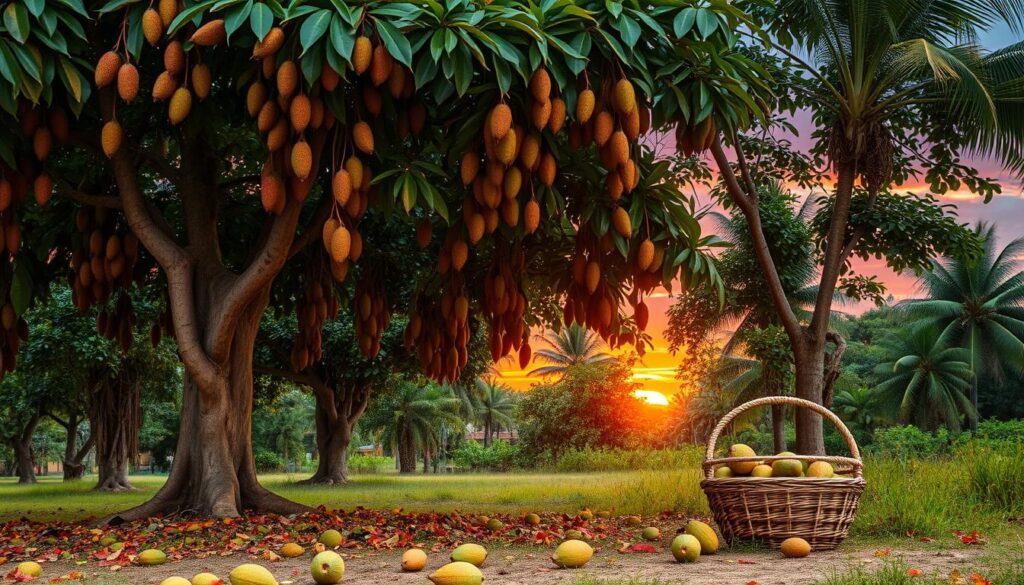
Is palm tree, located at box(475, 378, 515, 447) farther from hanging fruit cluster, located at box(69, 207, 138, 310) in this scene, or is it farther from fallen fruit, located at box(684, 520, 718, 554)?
fallen fruit, located at box(684, 520, 718, 554)

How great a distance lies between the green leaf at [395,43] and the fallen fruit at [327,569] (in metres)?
2.80

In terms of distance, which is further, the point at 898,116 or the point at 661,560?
the point at 898,116

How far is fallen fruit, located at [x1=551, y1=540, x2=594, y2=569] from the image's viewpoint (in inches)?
203

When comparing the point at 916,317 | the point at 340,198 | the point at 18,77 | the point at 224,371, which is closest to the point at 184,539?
the point at 224,371

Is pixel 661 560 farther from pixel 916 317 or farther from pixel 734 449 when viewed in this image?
pixel 916 317

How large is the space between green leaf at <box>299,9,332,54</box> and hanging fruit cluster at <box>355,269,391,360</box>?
429 centimetres

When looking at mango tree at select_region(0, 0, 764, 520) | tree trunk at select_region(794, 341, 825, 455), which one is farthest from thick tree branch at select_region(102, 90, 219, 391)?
tree trunk at select_region(794, 341, 825, 455)

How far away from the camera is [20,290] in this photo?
8.55 metres

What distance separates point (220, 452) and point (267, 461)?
51.3 m

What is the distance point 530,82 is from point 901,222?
853 centimetres

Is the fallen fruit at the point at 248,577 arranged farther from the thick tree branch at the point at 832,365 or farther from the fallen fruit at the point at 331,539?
the thick tree branch at the point at 832,365

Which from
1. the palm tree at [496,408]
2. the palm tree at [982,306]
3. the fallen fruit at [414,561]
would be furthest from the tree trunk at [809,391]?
the palm tree at [496,408]

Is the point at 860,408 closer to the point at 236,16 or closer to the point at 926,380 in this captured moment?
the point at 926,380

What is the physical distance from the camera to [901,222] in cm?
1291
